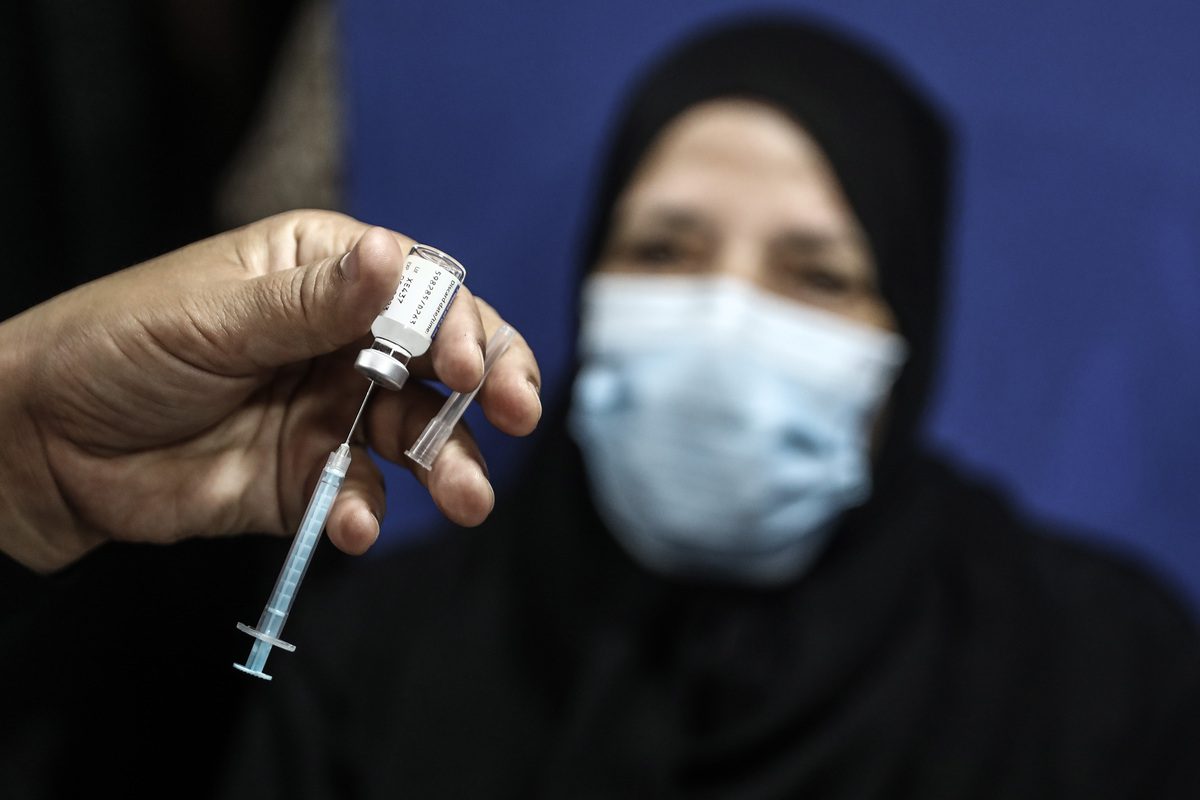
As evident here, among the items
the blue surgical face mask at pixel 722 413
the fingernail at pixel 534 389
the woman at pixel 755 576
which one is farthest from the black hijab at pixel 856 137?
the fingernail at pixel 534 389

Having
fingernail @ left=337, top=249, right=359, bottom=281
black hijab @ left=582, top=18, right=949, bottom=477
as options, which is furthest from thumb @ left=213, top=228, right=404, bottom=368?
black hijab @ left=582, top=18, right=949, bottom=477

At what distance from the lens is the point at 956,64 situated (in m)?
1.42

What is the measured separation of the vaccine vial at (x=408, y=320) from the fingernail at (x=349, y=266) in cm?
2

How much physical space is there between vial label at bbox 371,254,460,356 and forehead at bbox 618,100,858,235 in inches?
28.8

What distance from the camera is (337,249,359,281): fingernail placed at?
1.38ft

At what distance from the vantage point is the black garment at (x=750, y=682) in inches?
44.1

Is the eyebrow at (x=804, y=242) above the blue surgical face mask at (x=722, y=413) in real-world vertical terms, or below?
above

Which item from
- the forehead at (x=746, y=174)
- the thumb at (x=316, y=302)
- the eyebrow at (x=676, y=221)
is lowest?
the thumb at (x=316, y=302)

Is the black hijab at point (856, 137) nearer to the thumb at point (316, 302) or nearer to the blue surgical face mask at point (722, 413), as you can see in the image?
the blue surgical face mask at point (722, 413)

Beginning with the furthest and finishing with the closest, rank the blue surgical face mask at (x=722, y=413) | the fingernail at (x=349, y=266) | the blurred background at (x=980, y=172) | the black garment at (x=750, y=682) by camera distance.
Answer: the blurred background at (x=980, y=172), the black garment at (x=750, y=682), the blue surgical face mask at (x=722, y=413), the fingernail at (x=349, y=266)

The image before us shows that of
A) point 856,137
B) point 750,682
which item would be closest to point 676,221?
point 856,137

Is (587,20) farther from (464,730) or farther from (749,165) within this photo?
(464,730)

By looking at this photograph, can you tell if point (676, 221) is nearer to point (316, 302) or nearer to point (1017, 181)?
point (1017, 181)

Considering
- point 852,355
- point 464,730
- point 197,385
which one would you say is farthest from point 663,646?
point 197,385
